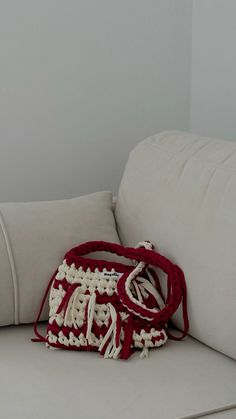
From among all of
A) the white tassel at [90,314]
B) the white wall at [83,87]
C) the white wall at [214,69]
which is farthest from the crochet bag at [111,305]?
the white wall at [214,69]

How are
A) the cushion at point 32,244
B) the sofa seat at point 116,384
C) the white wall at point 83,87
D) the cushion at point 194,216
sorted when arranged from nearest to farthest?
the sofa seat at point 116,384
the cushion at point 194,216
the cushion at point 32,244
the white wall at point 83,87

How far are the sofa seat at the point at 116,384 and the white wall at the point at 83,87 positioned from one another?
83 centimetres

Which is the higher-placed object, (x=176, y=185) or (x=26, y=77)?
(x=26, y=77)

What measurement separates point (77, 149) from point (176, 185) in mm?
711

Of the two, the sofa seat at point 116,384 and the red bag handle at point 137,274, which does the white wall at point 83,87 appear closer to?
the red bag handle at point 137,274

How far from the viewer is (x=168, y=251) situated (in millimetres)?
1746

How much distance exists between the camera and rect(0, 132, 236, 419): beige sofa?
1.40 m

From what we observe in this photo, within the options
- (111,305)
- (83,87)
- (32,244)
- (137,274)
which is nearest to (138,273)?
(137,274)

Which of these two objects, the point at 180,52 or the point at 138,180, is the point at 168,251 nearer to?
the point at 138,180

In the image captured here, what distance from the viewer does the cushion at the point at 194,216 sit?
1582 millimetres

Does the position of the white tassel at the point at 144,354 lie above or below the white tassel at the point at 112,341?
below

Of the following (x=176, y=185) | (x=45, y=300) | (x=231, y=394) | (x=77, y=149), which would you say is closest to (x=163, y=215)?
(x=176, y=185)

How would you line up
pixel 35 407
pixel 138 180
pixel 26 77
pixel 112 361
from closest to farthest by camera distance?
pixel 35 407 → pixel 112 361 → pixel 138 180 → pixel 26 77

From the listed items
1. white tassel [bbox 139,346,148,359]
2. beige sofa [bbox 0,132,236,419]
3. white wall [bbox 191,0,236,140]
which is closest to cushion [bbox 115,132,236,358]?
beige sofa [bbox 0,132,236,419]
